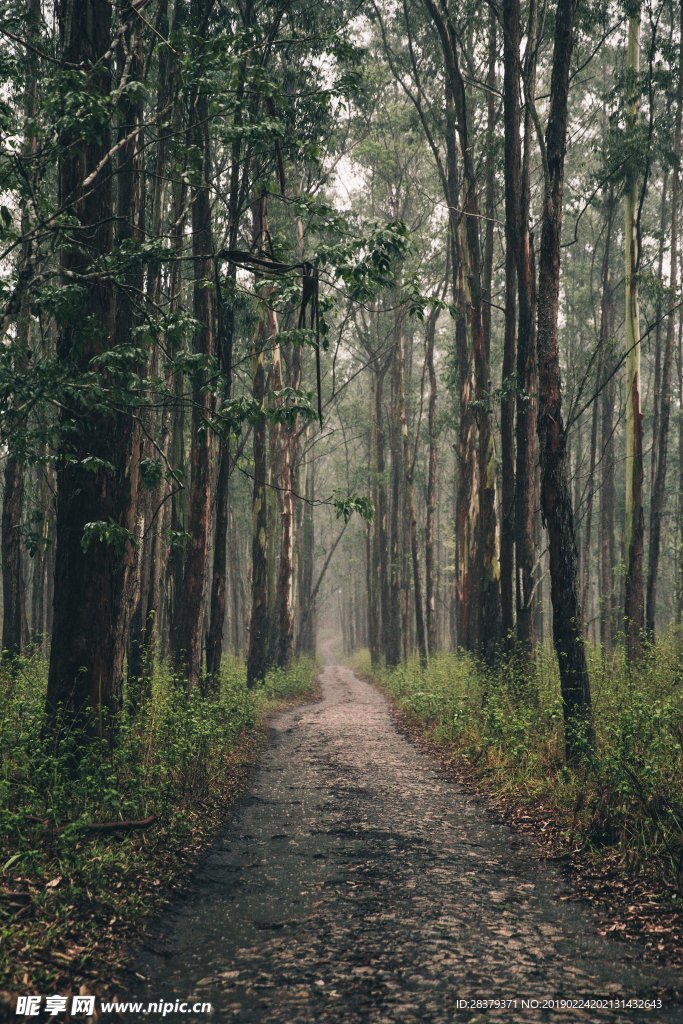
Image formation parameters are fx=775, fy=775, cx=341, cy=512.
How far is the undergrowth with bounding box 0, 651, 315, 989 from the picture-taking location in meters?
4.28

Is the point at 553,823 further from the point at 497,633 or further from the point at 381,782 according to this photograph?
the point at 497,633

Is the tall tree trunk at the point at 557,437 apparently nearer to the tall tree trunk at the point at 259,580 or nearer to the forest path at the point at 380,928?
the forest path at the point at 380,928

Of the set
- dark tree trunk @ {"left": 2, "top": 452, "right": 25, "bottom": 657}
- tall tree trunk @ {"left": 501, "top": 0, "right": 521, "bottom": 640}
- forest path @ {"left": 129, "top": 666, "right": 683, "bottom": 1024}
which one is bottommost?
forest path @ {"left": 129, "top": 666, "right": 683, "bottom": 1024}

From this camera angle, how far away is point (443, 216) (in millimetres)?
25812

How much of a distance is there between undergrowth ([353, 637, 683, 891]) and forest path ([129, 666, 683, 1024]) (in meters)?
0.61

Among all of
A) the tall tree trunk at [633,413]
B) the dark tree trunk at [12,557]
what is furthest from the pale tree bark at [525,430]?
the dark tree trunk at [12,557]

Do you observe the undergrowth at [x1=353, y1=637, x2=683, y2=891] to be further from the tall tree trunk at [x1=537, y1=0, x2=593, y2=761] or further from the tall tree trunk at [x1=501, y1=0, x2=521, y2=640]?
the tall tree trunk at [x1=501, y1=0, x2=521, y2=640]

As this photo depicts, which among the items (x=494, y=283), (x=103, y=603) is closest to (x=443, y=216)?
(x=494, y=283)

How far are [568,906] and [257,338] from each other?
17.1 m

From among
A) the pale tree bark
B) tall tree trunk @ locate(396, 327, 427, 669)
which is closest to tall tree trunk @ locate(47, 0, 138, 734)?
the pale tree bark

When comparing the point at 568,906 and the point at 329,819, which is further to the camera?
the point at 329,819

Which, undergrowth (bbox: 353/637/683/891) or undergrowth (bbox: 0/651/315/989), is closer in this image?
undergrowth (bbox: 0/651/315/989)

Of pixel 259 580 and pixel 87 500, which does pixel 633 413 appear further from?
pixel 87 500

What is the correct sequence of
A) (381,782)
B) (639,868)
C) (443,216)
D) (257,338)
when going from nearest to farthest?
(639,868) < (381,782) < (257,338) < (443,216)
